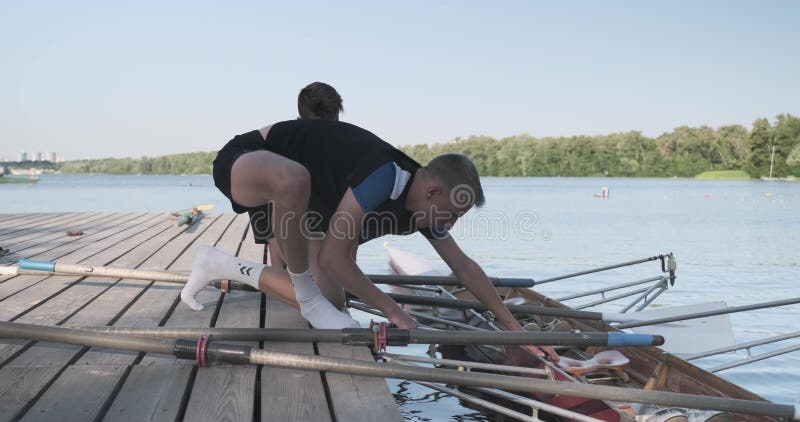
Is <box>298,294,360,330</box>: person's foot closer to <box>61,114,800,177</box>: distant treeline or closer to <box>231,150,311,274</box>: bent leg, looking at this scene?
<box>231,150,311,274</box>: bent leg

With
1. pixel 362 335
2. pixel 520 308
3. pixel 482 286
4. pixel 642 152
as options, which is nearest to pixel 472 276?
pixel 482 286

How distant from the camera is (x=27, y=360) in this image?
10.9 feet

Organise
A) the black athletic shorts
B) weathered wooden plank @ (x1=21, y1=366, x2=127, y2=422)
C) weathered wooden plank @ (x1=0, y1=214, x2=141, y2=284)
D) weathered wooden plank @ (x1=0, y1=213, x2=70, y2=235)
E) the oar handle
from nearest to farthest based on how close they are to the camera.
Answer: weathered wooden plank @ (x1=21, y1=366, x2=127, y2=422) → the black athletic shorts → the oar handle → weathered wooden plank @ (x1=0, y1=214, x2=141, y2=284) → weathered wooden plank @ (x1=0, y1=213, x2=70, y2=235)

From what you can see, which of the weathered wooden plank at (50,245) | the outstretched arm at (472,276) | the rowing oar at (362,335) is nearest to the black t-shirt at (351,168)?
the outstretched arm at (472,276)

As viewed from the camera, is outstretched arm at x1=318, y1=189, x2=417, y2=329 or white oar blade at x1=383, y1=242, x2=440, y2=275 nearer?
outstretched arm at x1=318, y1=189, x2=417, y2=329

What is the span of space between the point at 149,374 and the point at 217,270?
134 centimetres

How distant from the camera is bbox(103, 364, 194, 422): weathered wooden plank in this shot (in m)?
2.70

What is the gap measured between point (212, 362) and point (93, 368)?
21.4 inches

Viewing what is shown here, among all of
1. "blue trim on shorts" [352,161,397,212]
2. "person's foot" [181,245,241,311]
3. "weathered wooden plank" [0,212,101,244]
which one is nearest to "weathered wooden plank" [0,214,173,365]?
"person's foot" [181,245,241,311]

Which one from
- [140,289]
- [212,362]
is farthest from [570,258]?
[212,362]

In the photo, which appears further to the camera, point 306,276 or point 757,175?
point 757,175

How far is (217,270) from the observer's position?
447 centimetres

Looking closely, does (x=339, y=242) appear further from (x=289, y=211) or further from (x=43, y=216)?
(x=43, y=216)

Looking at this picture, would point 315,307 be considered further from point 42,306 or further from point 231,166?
point 42,306
